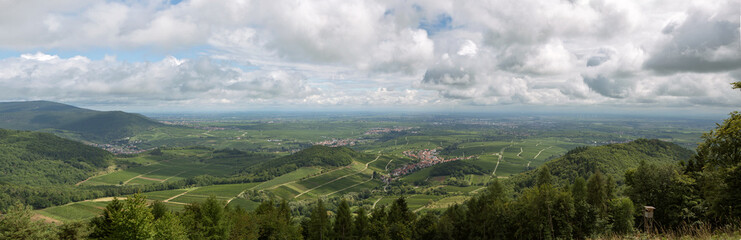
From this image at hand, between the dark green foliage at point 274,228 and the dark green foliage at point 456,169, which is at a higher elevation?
the dark green foliage at point 274,228

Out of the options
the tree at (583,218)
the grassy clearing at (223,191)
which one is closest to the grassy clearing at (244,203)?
the grassy clearing at (223,191)

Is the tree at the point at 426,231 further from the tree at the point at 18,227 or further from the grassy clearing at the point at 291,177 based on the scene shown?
the grassy clearing at the point at 291,177

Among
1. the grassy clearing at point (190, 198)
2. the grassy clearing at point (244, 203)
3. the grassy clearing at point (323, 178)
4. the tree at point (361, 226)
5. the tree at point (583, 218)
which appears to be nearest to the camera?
the tree at point (583, 218)

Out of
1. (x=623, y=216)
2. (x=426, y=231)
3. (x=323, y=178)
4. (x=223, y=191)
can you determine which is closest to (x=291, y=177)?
(x=323, y=178)

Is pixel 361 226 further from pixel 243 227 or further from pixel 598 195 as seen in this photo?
pixel 598 195

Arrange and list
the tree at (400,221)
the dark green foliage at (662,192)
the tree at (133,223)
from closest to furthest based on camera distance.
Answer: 1. the tree at (133,223)
2. the dark green foliage at (662,192)
3. the tree at (400,221)

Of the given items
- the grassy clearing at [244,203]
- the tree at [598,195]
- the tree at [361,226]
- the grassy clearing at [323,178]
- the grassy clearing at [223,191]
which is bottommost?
the grassy clearing at [323,178]

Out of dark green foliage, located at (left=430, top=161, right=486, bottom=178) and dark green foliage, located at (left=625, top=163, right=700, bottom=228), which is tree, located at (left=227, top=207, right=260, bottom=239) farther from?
dark green foliage, located at (left=430, top=161, right=486, bottom=178)

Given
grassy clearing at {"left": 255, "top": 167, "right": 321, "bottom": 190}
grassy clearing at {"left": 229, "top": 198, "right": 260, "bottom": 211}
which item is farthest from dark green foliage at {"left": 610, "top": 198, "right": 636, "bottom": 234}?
grassy clearing at {"left": 255, "top": 167, "right": 321, "bottom": 190}
